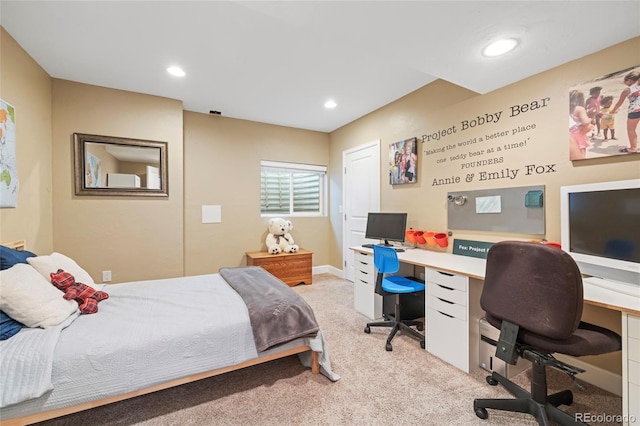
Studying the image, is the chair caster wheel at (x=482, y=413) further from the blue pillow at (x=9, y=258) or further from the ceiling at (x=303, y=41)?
the blue pillow at (x=9, y=258)

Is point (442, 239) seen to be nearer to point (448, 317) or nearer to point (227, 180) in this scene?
point (448, 317)

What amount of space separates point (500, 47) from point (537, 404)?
224 cm

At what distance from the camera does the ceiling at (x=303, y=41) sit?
1563 millimetres

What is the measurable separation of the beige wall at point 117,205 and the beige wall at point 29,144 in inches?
4.6

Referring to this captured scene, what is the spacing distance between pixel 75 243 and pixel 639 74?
517cm

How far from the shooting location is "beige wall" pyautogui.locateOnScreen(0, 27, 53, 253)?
215 centimetres

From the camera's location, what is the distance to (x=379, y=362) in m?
2.09

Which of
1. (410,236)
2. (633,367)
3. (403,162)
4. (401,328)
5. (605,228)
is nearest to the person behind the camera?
(633,367)

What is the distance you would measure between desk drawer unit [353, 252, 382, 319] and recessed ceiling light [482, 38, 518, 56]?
198cm

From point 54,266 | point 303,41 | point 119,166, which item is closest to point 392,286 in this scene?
point 303,41

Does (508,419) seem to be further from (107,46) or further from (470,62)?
(107,46)

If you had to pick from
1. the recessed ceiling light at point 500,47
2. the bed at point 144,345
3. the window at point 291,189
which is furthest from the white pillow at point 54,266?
the recessed ceiling light at point 500,47

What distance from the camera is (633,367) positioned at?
1.23 metres

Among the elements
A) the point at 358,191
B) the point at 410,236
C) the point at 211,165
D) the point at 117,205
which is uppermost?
the point at 211,165
